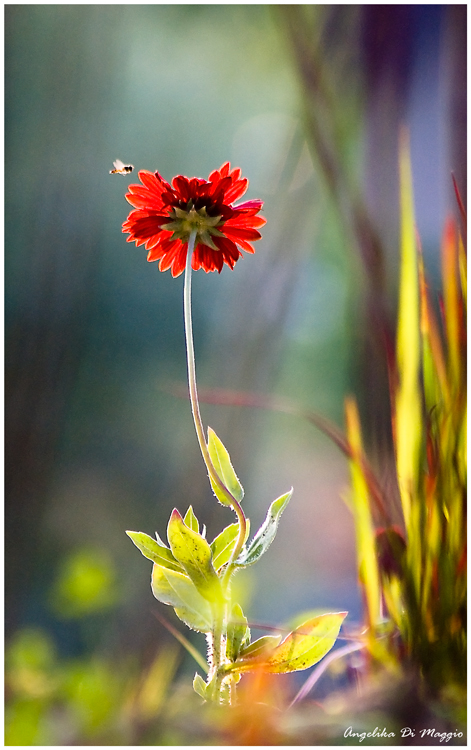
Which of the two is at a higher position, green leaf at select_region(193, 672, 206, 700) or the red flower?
the red flower

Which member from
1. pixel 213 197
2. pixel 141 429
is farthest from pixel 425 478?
pixel 141 429

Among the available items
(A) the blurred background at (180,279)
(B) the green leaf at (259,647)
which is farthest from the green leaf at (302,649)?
(A) the blurred background at (180,279)

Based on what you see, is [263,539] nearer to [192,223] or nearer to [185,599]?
[185,599]

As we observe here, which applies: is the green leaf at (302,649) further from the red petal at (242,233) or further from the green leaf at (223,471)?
the red petal at (242,233)

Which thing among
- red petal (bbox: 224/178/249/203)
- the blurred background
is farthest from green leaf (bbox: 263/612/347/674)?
red petal (bbox: 224/178/249/203)

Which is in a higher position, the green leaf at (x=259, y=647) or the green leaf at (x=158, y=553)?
the green leaf at (x=158, y=553)

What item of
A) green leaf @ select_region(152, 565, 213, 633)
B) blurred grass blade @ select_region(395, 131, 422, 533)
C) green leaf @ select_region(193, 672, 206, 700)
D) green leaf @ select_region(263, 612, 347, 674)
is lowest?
green leaf @ select_region(193, 672, 206, 700)

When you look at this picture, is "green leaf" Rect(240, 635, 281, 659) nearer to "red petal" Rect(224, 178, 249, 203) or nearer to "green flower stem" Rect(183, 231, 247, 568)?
"green flower stem" Rect(183, 231, 247, 568)
